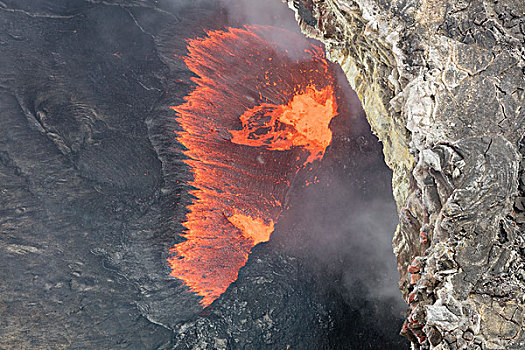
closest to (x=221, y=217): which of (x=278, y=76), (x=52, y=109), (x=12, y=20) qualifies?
(x=278, y=76)

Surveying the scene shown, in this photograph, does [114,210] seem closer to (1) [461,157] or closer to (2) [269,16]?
(2) [269,16]

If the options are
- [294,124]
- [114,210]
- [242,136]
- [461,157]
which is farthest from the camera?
[294,124]

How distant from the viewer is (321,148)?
117 inches

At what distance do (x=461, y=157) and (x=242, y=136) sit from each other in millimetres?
1685

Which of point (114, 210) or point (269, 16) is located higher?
point (269, 16)

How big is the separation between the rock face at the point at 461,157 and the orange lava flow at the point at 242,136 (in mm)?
1126

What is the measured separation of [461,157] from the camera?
1.48 metres

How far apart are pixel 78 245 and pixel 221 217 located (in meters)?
1.07

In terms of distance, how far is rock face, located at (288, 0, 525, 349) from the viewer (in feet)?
4.74

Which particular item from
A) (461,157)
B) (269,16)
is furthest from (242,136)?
(461,157)

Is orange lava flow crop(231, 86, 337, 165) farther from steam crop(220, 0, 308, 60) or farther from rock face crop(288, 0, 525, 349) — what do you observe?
rock face crop(288, 0, 525, 349)

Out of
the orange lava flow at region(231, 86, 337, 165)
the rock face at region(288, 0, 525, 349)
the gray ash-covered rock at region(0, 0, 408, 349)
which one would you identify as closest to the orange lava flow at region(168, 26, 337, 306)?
the orange lava flow at region(231, 86, 337, 165)

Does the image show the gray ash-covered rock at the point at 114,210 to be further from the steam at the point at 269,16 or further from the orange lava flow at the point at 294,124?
the orange lava flow at the point at 294,124

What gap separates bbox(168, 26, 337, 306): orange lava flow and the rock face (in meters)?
1.13
